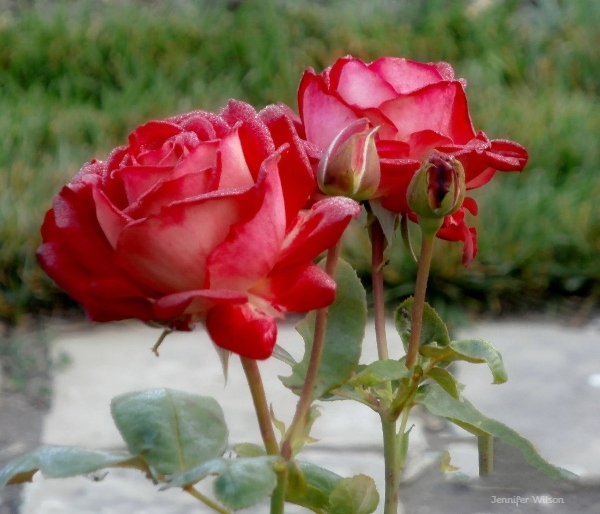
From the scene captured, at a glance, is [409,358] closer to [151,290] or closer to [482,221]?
[151,290]

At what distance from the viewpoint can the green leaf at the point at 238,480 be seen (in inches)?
14.9

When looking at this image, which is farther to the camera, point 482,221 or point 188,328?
point 482,221

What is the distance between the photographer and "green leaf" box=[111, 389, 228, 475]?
0.45m

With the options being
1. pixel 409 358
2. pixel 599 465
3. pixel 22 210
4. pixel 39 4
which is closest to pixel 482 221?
pixel 599 465

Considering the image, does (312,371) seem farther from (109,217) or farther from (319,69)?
(319,69)

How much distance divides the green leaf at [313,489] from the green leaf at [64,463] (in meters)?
0.07

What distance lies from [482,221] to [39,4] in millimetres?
1599

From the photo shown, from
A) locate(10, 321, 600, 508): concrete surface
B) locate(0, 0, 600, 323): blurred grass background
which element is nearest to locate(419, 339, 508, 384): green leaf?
locate(10, 321, 600, 508): concrete surface

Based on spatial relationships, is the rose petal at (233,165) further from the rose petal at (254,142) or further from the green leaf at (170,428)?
the green leaf at (170,428)

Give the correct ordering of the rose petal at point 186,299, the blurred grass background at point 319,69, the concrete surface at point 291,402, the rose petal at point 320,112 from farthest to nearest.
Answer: the blurred grass background at point 319,69
the concrete surface at point 291,402
the rose petal at point 320,112
the rose petal at point 186,299

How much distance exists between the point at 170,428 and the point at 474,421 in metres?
0.15

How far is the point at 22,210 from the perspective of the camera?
5.49 ft

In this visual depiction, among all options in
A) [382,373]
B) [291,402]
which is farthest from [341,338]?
[291,402]

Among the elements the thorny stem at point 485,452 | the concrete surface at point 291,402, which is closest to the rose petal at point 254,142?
the thorny stem at point 485,452
